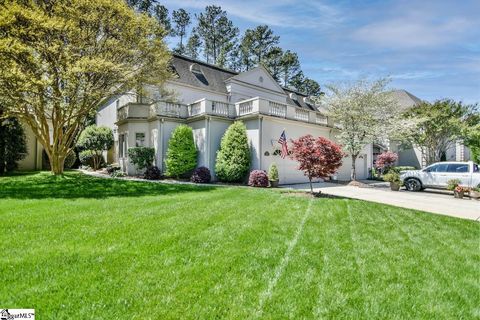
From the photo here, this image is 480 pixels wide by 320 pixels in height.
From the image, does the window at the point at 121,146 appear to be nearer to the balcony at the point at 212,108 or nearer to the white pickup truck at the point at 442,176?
the balcony at the point at 212,108

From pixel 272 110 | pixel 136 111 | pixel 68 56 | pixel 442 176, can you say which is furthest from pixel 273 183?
pixel 68 56

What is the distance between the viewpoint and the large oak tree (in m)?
11.0

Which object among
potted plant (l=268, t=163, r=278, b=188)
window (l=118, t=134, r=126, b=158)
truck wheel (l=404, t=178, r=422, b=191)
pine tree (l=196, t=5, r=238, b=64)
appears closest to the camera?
potted plant (l=268, t=163, r=278, b=188)

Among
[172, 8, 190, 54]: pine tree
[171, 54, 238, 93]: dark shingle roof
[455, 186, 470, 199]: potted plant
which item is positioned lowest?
[455, 186, 470, 199]: potted plant

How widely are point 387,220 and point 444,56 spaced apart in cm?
406

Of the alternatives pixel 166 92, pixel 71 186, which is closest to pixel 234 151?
pixel 166 92

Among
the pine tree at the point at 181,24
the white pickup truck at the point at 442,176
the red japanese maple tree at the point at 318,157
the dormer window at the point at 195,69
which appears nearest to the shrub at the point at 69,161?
the dormer window at the point at 195,69

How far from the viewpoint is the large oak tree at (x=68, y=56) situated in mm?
10969

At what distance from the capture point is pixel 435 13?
16.7 ft

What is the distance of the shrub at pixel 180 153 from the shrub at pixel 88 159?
8990 millimetres

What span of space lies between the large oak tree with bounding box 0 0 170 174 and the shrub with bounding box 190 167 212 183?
5125 millimetres

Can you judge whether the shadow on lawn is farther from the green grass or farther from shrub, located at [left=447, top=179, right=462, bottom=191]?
shrub, located at [left=447, top=179, right=462, bottom=191]

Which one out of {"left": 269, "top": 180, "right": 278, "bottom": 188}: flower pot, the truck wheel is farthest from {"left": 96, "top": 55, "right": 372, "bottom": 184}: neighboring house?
the truck wheel

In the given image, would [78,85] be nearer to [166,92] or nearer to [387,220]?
[166,92]
